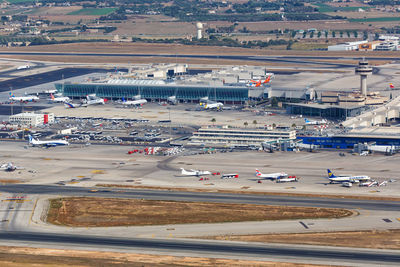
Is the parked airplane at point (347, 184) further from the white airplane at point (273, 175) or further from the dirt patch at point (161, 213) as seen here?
the dirt patch at point (161, 213)

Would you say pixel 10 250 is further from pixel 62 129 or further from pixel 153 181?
pixel 62 129

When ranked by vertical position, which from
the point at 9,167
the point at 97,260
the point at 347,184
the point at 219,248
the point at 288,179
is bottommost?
the point at 347,184

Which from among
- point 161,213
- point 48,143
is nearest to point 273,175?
point 161,213

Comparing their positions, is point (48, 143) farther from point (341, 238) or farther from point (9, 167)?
point (341, 238)

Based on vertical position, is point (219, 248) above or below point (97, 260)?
below

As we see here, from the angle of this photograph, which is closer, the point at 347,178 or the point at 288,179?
the point at 347,178
